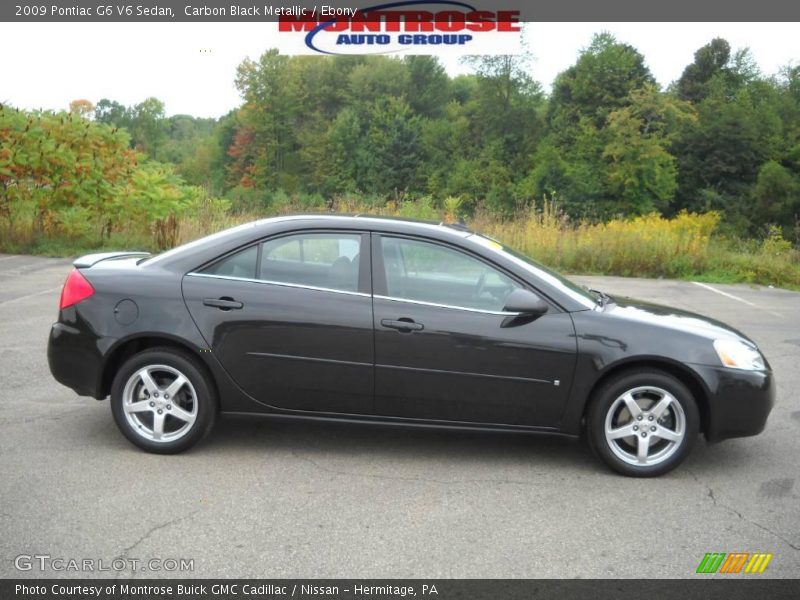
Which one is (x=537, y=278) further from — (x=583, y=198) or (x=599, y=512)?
(x=583, y=198)

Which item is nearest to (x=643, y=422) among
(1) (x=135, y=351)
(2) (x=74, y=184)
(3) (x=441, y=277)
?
(3) (x=441, y=277)

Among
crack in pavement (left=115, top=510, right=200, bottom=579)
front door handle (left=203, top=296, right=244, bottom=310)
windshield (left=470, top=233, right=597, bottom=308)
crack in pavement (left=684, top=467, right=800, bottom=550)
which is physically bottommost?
crack in pavement (left=684, top=467, right=800, bottom=550)

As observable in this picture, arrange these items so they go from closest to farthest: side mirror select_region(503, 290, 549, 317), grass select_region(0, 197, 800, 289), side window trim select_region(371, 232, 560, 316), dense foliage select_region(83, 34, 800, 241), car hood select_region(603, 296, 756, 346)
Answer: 1. side mirror select_region(503, 290, 549, 317)
2. side window trim select_region(371, 232, 560, 316)
3. car hood select_region(603, 296, 756, 346)
4. grass select_region(0, 197, 800, 289)
5. dense foliage select_region(83, 34, 800, 241)

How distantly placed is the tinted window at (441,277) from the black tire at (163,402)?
1316mm

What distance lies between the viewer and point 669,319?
5.19m

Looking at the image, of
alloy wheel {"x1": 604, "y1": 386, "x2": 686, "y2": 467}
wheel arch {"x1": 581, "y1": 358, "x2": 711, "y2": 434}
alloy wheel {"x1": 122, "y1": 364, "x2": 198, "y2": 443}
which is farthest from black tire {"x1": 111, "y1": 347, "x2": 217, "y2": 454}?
alloy wheel {"x1": 604, "y1": 386, "x2": 686, "y2": 467}

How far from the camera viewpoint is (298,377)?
494cm

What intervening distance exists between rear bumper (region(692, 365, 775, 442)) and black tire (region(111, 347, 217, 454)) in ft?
9.86

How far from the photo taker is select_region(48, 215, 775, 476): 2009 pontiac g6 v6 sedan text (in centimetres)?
484

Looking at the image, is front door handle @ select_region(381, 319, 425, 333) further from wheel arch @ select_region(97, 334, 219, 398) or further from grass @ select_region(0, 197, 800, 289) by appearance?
grass @ select_region(0, 197, 800, 289)

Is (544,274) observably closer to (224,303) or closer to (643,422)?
(643,422)

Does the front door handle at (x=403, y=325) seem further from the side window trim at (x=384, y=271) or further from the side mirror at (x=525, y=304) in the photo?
the side mirror at (x=525, y=304)

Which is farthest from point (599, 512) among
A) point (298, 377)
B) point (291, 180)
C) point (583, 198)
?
point (291, 180)

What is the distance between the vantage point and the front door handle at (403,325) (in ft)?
15.9
